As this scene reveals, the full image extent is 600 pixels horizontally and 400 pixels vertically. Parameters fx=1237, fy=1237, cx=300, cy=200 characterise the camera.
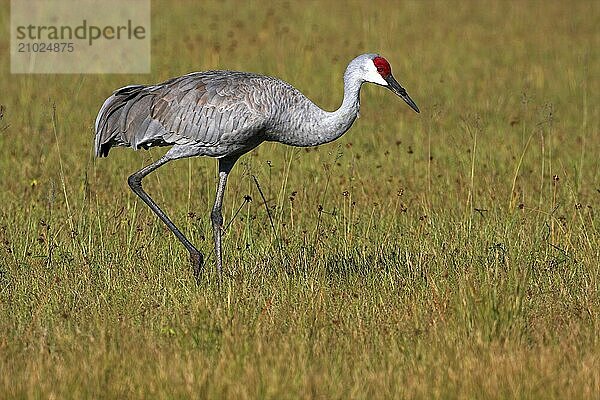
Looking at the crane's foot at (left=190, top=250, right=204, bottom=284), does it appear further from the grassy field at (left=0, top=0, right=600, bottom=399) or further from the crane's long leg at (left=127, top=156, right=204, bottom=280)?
the grassy field at (left=0, top=0, right=600, bottom=399)

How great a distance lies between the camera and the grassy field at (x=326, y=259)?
5488 mm

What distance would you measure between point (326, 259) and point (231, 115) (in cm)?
106

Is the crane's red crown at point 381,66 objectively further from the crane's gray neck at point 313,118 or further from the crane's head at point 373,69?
the crane's gray neck at point 313,118

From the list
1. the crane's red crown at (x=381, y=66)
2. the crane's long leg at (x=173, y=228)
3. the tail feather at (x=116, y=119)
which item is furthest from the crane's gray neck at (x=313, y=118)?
the tail feather at (x=116, y=119)

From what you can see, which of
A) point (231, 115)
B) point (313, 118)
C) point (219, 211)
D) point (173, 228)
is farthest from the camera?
point (219, 211)

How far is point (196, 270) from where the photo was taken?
725 centimetres

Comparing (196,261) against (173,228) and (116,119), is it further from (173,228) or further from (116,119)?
(116,119)

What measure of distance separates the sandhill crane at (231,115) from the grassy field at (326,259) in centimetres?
24

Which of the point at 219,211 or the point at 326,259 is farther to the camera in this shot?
the point at 219,211

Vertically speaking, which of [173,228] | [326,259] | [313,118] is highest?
[313,118]

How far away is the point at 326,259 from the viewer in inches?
296

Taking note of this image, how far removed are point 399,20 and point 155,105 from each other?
34.0ft

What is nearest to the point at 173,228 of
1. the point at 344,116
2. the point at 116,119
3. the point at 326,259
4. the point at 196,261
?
the point at 196,261

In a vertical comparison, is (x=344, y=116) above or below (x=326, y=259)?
above
